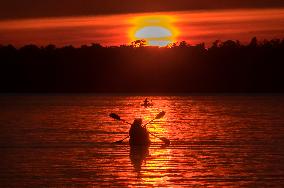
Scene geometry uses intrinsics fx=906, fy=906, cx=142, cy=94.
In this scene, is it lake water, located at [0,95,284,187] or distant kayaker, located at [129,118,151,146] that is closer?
lake water, located at [0,95,284,187]

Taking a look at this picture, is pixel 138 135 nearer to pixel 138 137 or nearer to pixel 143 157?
pixel 138 137

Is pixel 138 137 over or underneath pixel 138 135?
underneath

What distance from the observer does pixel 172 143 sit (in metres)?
46.2

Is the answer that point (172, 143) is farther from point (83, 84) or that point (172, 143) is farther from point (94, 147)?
point (83, 84)

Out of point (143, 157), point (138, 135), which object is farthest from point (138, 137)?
point (143, 157)

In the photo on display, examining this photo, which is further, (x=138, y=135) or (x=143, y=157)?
(x=138, y=135)

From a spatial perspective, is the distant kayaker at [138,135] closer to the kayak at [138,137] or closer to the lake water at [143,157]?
the kayak at [138,137]

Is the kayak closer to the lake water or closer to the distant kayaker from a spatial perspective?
the distant kayaker

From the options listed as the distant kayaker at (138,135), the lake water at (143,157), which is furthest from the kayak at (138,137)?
the lake water at (143,157)

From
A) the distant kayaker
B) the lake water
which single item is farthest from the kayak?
the lake water

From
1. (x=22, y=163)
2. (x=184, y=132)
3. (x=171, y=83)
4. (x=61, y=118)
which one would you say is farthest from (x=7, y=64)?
(x=22, y=163)

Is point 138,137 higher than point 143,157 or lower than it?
higher

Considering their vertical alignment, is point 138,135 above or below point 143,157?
above

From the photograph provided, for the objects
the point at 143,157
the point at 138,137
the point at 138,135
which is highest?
the point at 138,135
